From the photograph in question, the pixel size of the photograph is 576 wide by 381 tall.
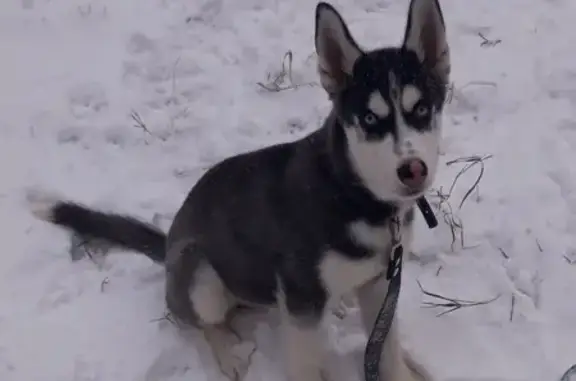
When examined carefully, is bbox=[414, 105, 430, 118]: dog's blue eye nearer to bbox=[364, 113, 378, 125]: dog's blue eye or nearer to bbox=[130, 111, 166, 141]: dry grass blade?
bbox=[364, 113, 378, 125]: dog's blue eye

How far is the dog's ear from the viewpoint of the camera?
9.21 ft

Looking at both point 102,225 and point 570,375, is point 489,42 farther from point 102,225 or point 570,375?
point 102,225

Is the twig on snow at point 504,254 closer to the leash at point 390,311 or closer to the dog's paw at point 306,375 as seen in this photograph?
the leash at point 390,311

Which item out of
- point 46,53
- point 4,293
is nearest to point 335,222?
point 4,293

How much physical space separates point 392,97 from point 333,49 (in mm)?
278

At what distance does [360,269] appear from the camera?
3.02m

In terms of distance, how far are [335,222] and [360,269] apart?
0.62 ft

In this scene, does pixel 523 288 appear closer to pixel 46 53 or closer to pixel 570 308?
pixel 570 308

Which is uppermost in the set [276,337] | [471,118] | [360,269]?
[360,269]

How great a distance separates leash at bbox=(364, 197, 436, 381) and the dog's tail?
38.8 inches

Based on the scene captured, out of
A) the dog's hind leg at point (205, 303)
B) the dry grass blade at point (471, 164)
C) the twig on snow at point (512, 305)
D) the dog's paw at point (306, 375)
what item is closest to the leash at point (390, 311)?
the dog's paw at point (306, 375)

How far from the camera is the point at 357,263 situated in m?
3.00

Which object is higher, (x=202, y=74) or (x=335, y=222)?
(x=335, y=222)

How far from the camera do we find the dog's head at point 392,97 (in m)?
2.70
